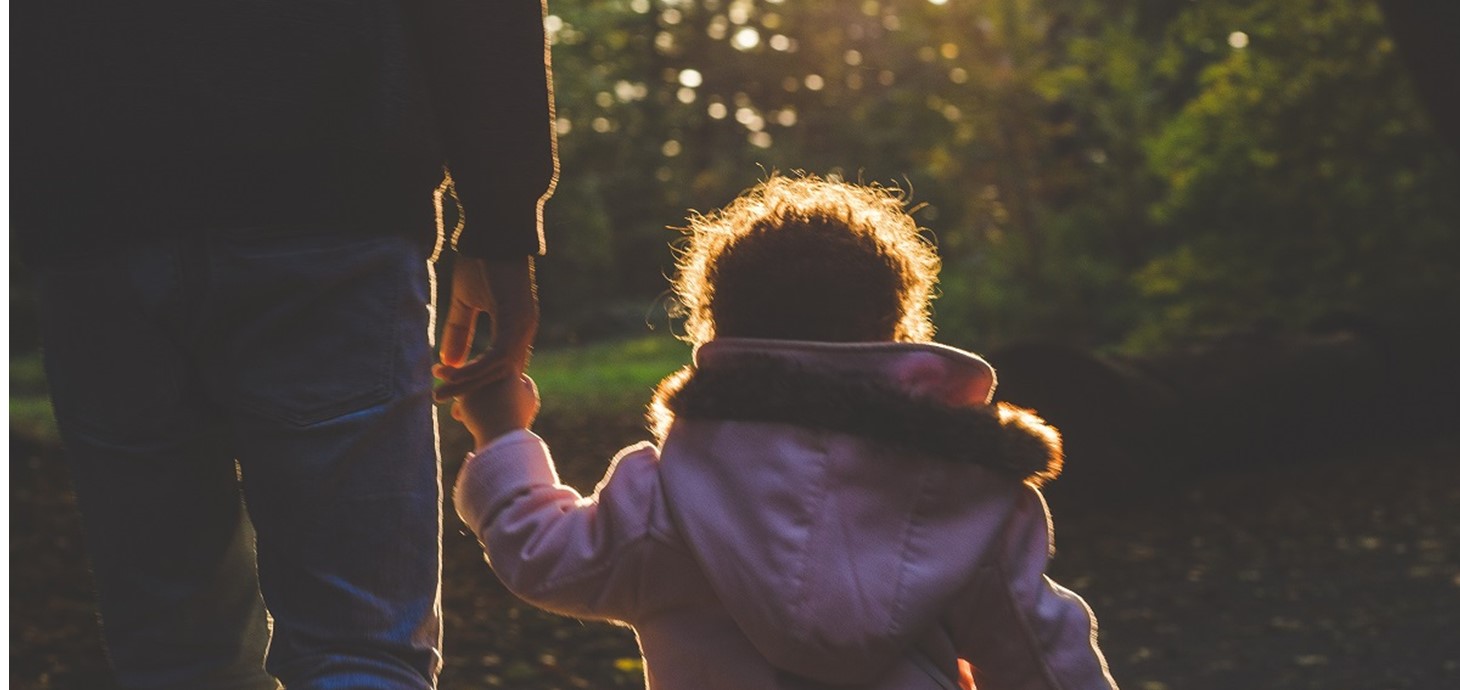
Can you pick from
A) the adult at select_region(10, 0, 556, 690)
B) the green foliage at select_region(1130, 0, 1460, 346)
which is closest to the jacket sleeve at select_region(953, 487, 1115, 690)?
the adult at select_region(10, 0, 556, 690)

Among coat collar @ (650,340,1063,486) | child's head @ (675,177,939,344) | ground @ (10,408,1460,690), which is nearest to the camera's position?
coat collar @ (650,340,1063,486)

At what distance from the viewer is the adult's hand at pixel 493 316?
2.17 m

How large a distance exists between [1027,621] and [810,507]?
34 cm

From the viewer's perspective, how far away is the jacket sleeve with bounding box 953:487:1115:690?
220cm

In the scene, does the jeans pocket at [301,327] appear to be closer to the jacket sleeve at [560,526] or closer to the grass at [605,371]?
the jacket sleeve at [560,526]

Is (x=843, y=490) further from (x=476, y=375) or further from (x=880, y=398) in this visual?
(x=476, y=375)

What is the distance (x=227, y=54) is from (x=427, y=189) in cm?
30

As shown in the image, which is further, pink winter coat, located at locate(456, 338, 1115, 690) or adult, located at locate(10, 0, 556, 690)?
pink winter coat, located at locate(456, 338, 1115, 690)

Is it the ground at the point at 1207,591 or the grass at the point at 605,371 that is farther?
the grass at the point at 605,371

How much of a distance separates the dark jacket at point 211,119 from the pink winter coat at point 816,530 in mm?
475

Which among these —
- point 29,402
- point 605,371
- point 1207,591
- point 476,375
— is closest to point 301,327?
point 476,375

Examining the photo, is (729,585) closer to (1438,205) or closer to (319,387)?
(319,387)

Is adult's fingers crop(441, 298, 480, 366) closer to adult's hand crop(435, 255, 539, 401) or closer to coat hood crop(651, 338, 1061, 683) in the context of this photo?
adult's hand crop(435, 255, 539, 401)

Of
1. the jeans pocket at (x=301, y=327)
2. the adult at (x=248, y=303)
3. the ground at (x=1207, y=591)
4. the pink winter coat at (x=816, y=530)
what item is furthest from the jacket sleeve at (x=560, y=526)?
the ground at (x=1207, y=591)
